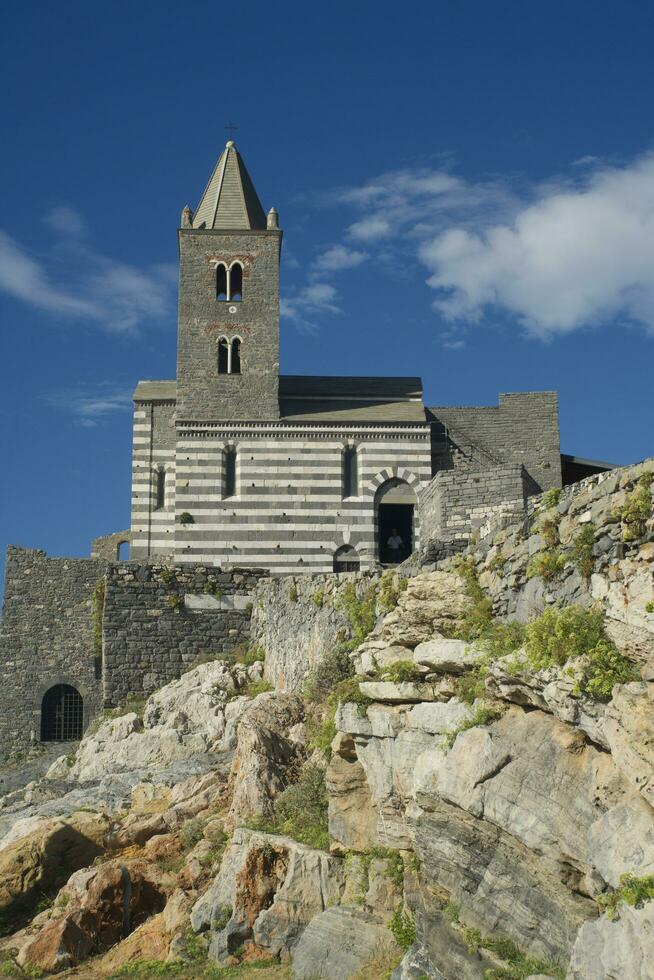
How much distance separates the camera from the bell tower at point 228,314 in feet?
122

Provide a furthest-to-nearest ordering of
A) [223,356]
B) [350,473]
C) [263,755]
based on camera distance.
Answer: [223,356], [350,473], [263,755]

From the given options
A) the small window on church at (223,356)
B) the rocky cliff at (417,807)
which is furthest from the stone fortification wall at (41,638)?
the rocky cliff at (417,807)

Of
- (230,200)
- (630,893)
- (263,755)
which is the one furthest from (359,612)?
(230,200)

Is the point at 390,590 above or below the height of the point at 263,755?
above

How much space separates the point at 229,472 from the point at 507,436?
9.65 metres

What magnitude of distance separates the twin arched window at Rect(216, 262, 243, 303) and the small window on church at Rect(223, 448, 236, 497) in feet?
19.0

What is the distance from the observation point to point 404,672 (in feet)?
46.3

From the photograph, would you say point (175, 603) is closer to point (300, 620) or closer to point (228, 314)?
point (300, 620)

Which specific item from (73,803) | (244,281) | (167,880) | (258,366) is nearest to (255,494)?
(258,366)

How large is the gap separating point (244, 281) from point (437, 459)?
29.9ft

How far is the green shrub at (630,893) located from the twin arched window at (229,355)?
29422 mm

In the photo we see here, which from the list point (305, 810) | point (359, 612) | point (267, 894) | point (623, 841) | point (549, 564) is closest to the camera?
point (623, 841)

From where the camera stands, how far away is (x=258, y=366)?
123ft

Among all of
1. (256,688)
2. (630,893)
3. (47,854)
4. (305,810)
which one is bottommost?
(47,854)
